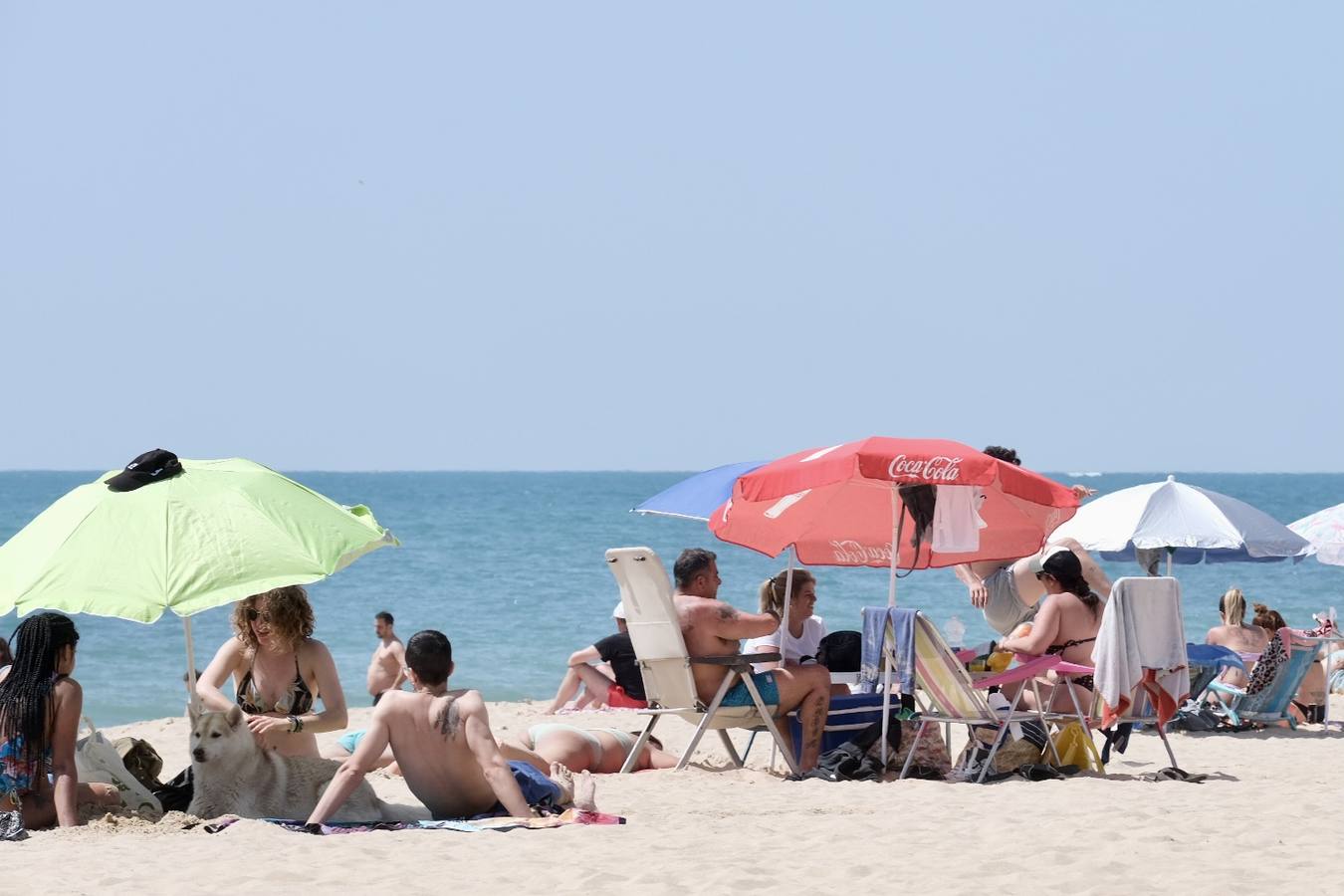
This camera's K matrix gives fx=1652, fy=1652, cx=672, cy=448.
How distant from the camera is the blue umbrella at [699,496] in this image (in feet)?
27.8

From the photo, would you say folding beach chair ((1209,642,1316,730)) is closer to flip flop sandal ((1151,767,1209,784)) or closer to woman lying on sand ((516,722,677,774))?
flip flop sandal ((1151,767,1209,784))

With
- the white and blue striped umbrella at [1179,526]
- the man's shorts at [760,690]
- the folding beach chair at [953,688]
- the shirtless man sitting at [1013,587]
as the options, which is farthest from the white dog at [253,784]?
the white and blue striped umbrella at [1179,526]

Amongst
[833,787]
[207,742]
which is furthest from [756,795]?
[207,742]

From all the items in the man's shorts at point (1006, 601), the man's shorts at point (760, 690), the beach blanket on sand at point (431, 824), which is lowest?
the beach blanket on sand at point (431, 824)

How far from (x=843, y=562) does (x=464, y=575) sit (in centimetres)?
2586

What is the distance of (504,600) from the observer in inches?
1085

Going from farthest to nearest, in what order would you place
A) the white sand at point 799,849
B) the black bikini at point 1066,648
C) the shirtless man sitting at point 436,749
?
the black bikini at point 1066,648
the shirtless man sitting at point 436,749
the white sand at point 799,849

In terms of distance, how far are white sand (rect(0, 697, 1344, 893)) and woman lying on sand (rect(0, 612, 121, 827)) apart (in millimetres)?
159

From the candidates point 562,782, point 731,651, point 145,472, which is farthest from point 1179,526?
point 145,472

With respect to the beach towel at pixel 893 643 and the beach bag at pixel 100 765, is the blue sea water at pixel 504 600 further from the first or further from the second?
the beach bag at pixel 100 765

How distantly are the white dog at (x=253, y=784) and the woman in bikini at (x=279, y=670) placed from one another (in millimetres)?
143

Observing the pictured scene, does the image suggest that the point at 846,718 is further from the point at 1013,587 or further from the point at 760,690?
the point at 1013,587

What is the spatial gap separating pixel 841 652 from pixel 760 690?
717 mm

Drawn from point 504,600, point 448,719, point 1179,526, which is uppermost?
point 1179,526
